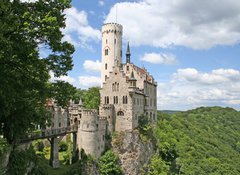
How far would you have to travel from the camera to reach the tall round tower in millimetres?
64938

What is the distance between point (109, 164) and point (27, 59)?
3130cm

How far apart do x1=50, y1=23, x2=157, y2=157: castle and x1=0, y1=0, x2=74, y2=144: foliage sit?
902 inches

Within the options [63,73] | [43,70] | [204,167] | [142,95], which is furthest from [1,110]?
[204,167]

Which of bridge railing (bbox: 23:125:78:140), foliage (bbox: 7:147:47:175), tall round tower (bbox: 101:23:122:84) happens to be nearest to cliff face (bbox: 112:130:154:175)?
bridge railing (bbox: 23:125:78:140)

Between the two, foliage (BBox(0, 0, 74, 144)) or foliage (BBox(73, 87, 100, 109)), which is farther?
foliage (BBox(73, 87, 100, 109))

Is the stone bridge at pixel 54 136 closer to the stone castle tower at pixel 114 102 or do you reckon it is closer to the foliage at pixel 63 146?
the stone castle tower at pixel 114 102

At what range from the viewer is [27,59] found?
19984 mm

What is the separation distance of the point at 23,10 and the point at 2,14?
2.54m

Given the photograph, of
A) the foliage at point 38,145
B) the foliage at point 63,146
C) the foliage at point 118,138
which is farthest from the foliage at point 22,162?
the foliage at point 63,146

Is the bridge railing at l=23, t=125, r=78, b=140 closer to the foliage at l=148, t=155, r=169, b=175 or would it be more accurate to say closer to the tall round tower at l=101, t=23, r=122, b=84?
the foliage at l=148, t=155, r=169, b=175

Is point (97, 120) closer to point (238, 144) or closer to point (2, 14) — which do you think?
point (2, 14)

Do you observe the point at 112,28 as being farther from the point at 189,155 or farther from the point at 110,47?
the point at 189,155

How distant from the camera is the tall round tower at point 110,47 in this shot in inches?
2557

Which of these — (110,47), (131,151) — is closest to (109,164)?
(131,151)
